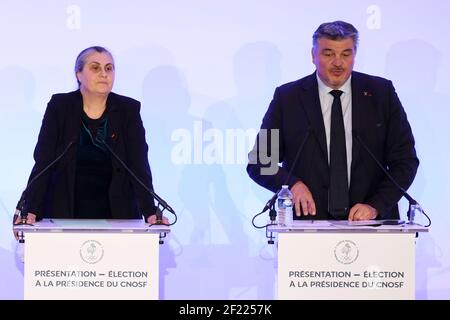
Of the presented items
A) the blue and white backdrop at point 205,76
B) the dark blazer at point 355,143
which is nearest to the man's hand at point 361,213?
the dark blazer at point 355,143

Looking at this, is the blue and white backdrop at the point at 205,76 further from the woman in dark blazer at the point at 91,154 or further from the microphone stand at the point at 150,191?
the microphone stand at the point at 150,191

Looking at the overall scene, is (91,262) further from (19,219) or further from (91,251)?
(19,219)

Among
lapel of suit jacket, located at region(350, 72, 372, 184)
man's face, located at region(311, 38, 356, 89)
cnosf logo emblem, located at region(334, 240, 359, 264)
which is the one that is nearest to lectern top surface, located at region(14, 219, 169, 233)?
cnosf logo emblem, located at region(334, 240, 359, 264)

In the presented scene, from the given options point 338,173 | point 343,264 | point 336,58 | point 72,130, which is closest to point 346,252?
point 343,264

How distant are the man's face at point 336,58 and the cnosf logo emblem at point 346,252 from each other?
115 cm

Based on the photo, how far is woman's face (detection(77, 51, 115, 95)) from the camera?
4949mm

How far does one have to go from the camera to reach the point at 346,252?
13.6 feet

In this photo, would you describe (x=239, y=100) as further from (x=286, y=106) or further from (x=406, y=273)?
(x=406, y=273)

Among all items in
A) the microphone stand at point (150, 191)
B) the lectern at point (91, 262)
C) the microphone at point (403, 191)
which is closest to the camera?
the lectern at point (91, 262)

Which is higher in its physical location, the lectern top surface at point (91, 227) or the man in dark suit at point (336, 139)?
the man in dark suit at point (336, 139)

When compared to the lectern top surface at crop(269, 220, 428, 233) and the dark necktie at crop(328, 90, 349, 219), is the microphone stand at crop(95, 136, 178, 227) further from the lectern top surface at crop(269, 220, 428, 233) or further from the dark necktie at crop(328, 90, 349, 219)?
the dark necktie at crop(328, 90, 349, 219)

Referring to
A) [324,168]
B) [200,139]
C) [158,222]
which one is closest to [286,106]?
[324,168]

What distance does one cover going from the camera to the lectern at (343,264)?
4121mm

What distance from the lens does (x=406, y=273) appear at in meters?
4.16
